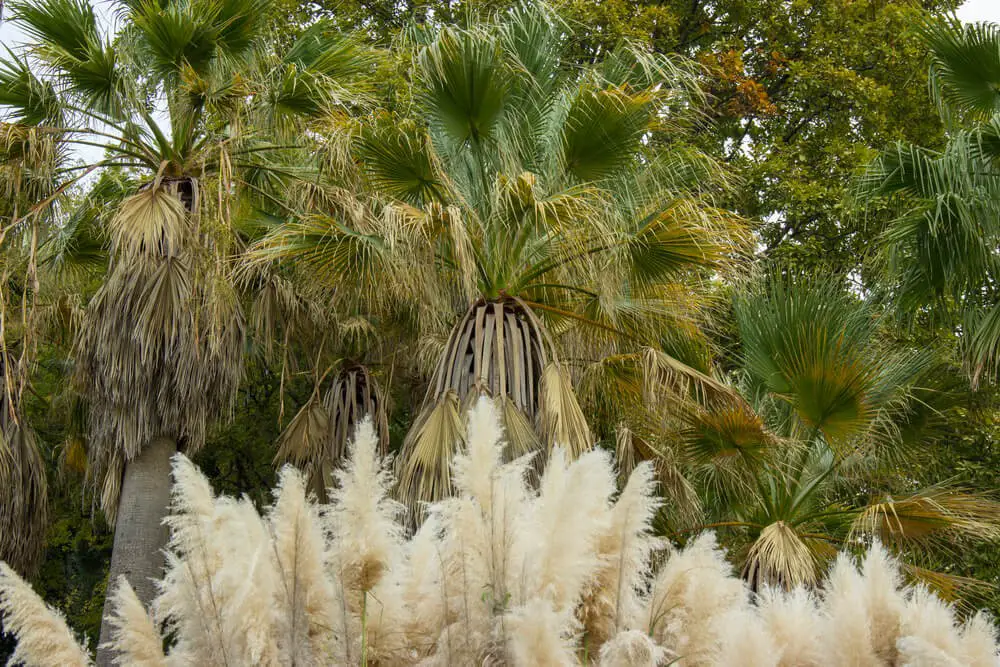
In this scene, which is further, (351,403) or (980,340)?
(351,403)

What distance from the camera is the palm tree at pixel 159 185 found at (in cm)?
766

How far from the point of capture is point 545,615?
221 cm

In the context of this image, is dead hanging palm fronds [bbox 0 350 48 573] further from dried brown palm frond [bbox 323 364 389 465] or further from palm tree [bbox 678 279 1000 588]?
palm tree [bbox 678 279 1000 588]

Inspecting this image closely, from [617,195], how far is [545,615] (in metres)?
5.74

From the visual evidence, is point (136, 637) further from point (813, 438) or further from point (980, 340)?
point (980, 340)

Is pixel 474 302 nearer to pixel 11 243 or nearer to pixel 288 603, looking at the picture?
pixel 11 243

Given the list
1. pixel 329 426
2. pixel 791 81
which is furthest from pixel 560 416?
pixel 791 81

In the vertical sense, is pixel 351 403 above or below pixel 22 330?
below

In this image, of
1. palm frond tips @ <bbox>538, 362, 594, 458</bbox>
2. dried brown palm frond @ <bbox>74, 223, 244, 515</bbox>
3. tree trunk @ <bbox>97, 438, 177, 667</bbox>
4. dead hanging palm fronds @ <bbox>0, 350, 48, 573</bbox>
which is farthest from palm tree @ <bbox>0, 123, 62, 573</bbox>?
palm frond tips @ <bbox>538, 362, 594, 458</bbox>

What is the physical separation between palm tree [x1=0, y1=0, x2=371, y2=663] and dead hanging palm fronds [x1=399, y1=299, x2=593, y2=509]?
171cm

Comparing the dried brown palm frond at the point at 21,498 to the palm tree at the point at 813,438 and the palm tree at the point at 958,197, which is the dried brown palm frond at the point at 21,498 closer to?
the palm tree at the point at 813,438

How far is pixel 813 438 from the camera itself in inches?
301

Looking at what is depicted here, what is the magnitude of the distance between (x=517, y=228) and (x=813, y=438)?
2596 millimetres

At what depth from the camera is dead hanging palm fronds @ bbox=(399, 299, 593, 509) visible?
6391 mm
